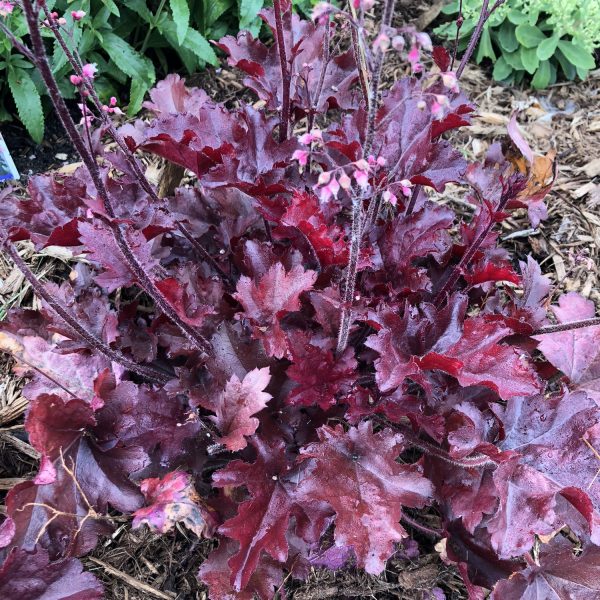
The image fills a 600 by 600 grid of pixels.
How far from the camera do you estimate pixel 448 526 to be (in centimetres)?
184

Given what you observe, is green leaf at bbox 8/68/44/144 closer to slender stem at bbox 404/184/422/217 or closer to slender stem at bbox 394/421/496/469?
slender stem at bbox 404/184/422/217

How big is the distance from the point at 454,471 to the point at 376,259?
27.3 inches

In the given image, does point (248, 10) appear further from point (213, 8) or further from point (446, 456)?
point (446, 456)

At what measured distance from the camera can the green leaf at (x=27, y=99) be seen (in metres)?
2.88

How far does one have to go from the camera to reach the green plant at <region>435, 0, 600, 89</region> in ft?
10.1

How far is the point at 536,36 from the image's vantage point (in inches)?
130

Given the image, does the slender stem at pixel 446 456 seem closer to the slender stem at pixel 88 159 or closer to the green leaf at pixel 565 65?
the slender stem at pixel 88 159

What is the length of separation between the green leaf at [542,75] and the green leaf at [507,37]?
175 mm

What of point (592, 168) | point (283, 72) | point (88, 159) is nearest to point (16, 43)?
point (88, 159)

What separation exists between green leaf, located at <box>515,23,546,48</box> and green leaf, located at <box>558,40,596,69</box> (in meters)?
0.12

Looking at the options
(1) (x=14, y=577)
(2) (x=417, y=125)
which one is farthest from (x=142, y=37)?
(1) (x=14, y=577)

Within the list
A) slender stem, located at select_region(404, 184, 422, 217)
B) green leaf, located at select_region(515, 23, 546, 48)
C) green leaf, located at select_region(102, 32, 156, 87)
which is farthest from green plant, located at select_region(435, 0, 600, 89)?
green leaf, located at select_region(102, 32, 156, 87)

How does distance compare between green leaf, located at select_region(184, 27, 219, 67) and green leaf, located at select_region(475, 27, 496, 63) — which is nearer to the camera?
green leaf, located at select_region(184, 27, 219, 67)

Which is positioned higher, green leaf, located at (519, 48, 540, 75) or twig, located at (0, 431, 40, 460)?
green leaf, located at (519, 48, 540, 75)
